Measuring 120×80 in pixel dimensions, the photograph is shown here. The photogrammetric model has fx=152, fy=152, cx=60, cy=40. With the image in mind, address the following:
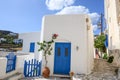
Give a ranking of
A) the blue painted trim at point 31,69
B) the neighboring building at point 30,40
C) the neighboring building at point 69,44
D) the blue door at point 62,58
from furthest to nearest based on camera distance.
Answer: the neighboring building at point 30,40 → the blue door at point 62,58 → the neighboring building at point 69,44 → the blue painted trim at point 31,69

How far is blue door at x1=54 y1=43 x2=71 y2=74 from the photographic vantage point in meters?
12.6

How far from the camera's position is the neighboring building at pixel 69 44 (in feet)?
41.0

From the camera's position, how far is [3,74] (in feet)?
29.6

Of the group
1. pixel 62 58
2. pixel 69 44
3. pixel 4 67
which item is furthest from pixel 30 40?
pixel 4 67

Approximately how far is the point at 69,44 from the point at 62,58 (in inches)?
51.9

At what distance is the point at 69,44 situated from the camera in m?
12.9

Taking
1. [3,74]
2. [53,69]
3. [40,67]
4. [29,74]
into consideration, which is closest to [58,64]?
[53,69]

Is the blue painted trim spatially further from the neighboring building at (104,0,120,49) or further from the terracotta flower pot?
the neighboring building at (104,0,120,49)

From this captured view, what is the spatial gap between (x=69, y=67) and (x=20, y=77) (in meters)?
4.00

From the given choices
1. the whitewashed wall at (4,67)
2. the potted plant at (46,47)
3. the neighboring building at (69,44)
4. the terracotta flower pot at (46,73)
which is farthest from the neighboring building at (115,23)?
A: the whitewashed wall at (4,67)

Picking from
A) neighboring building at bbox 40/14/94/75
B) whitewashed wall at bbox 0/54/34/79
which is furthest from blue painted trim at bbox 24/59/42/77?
neighboring building at bbox 40/14/94/75

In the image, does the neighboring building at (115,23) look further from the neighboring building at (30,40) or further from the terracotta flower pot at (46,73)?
the neighboring building at (30,40)

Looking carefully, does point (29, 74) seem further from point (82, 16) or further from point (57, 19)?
point (82, 16)

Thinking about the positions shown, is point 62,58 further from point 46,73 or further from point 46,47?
point 46,73
